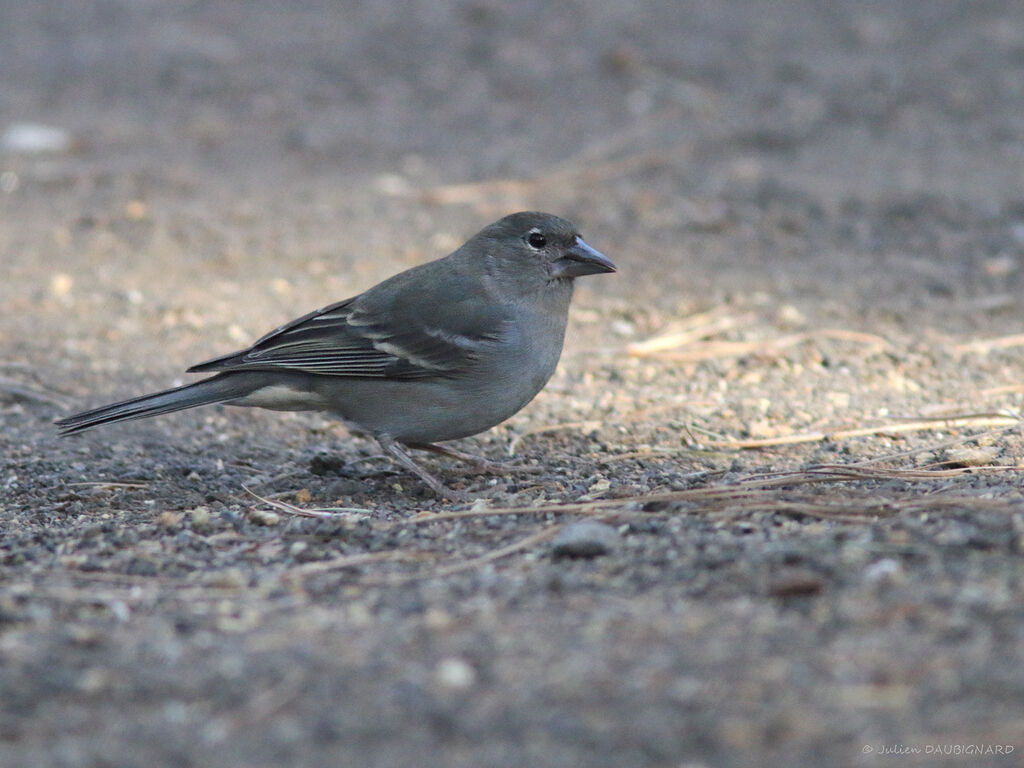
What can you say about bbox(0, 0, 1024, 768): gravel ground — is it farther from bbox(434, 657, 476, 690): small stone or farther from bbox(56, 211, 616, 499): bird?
bbox(56, 211, 616, 499): bird

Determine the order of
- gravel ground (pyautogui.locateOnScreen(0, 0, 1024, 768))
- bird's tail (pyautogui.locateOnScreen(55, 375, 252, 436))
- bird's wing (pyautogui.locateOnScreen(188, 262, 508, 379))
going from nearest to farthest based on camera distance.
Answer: gravel ground (pyautogui.locateOnScreen(0, 0, 1024, 768)), bird's tail (pyautogui.locateOnScreen(55, 375, 252, 436)), bird's wing (pyautogui.locateOnScreen(188, 262, 508, 379))

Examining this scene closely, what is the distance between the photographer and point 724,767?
2418 mm

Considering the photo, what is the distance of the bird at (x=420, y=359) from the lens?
16.0 feet

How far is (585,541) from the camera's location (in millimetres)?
3562

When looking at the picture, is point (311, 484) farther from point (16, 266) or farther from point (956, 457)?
point (16, 266)

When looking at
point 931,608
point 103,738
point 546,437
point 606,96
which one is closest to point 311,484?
point 546,437

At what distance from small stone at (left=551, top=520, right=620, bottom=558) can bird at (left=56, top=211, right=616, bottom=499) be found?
3.70 ft

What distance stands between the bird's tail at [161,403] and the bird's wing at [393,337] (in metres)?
0.07

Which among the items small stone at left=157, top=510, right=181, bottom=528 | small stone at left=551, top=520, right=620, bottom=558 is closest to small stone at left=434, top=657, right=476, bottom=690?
small stone at left=551, top=520, right=620, bottom=558

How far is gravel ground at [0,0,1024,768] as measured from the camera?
2.69m

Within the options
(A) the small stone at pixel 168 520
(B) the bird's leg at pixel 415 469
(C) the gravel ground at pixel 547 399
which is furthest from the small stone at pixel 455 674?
(B) the bird's leg at pixel 415 469

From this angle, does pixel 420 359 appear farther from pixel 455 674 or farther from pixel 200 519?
pixel 455 674

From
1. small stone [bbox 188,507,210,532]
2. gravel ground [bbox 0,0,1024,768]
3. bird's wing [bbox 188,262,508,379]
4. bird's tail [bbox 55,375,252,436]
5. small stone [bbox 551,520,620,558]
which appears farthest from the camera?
bird's wing [bbox 188,262,508,379]

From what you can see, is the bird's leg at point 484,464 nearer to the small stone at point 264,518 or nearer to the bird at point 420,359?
the bird at point 420,359
